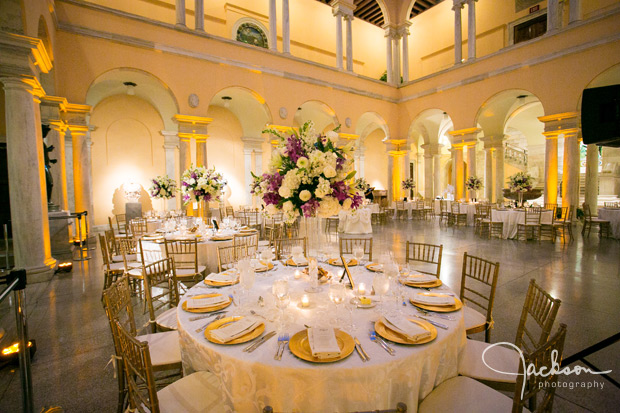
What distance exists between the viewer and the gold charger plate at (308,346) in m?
1.39

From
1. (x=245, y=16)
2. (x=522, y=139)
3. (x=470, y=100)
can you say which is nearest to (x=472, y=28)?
(x=470, y=100)

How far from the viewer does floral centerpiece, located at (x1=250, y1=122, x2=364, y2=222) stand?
7.19 ft

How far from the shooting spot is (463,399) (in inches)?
62.9

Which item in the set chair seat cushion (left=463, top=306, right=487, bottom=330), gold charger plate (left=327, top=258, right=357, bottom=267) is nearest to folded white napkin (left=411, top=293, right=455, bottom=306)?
chair seat cushion (left=463, top=306, right=487, bottom=330)

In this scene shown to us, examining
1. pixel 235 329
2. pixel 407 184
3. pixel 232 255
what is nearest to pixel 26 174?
pixel 232 255

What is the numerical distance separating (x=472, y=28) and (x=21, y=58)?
15.4 m

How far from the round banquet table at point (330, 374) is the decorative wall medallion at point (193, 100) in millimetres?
9867

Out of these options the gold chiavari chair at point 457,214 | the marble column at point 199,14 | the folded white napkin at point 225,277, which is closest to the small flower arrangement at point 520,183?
the gold chiavari chair at point 457,214

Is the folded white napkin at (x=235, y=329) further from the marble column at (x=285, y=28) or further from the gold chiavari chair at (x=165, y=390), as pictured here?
the marble column at (x=285, y=28)

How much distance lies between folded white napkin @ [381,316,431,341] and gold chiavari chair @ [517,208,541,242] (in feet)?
27.6

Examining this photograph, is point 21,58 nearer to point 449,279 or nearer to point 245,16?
point 449,279

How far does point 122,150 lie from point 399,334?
13.9 meters

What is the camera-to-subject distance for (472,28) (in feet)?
43.1

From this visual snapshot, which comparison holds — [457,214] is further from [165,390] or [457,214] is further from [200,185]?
[165,390]
